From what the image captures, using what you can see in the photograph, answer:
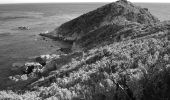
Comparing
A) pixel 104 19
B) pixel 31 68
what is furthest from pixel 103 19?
pixel 31 68

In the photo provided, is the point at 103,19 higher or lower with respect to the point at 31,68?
higher

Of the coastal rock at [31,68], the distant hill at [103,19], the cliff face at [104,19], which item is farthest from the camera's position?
the cliff face at [104,19]

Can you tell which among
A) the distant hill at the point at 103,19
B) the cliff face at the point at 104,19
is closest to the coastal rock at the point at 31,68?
the distant hill at the point at 103,19

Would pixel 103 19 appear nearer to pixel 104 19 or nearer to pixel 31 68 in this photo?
pixel 104 19

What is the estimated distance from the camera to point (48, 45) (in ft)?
200

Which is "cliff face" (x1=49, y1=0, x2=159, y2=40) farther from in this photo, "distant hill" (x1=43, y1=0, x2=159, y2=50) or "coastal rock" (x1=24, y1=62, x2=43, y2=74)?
"coastal rock" (x1=24, y1=62, x2=43, y2=74)

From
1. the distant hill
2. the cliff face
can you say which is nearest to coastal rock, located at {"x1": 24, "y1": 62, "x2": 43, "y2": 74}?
the distant hill

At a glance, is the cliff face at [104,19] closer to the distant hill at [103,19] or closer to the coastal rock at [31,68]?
the distant hill at [103,19]

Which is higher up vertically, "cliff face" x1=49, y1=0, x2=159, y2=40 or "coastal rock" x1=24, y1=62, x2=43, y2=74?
"cliff face" x1=49, y1=0, x2=159, y2=40

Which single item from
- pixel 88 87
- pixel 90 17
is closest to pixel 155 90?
pixel 88 87

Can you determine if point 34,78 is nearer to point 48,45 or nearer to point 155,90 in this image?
point 155,90

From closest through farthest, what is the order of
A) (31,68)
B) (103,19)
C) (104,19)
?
(31,68) < (104,19) < (103,19)

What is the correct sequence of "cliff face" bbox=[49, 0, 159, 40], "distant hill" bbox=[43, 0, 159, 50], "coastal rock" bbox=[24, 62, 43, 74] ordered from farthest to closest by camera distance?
"cliff face" bbox=[49, 0, 159, 40], "distant hill" bbox=[43, 0, 159, 50], "coastal rock" bbox=[24, 62, 43, 74]

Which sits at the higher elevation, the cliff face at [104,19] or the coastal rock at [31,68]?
the cliff face at [104,19]
